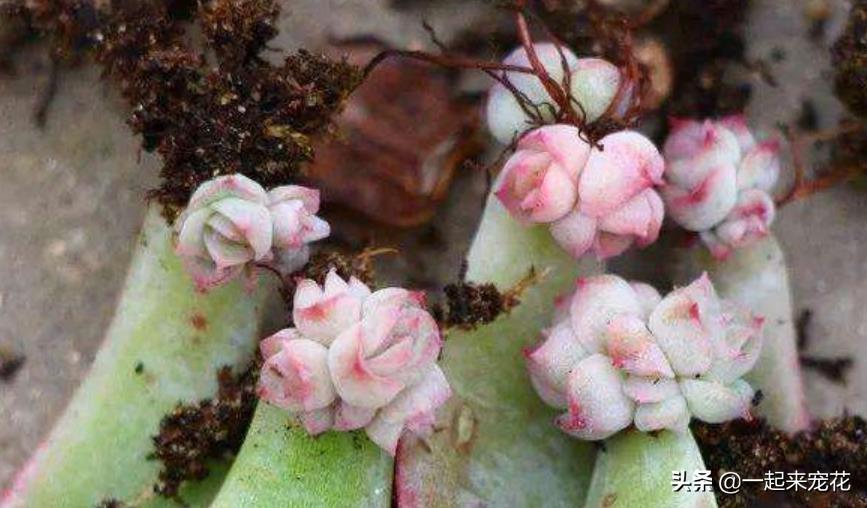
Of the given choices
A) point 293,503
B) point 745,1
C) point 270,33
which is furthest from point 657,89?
point 293,503

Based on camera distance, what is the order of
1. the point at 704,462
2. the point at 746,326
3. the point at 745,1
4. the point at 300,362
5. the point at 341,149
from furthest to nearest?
the point at 745,1 < the point at 341,149 < the point at 704,462 < the point at 746,326 < the point at 300,362

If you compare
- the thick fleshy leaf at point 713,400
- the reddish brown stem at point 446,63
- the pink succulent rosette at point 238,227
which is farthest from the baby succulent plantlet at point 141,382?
the thick fleshy leaf at point 713,400

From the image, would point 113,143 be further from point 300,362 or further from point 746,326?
point 746,326

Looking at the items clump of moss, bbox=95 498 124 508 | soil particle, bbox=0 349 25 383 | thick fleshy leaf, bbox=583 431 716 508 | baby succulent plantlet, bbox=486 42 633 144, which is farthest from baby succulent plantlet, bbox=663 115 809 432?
soil particle, bbox=0 349 25 383

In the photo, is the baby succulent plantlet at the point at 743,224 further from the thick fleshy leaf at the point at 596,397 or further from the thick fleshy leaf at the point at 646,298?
the thick fleshy leaf at the point at 596,397

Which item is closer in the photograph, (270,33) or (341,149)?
(270,33)

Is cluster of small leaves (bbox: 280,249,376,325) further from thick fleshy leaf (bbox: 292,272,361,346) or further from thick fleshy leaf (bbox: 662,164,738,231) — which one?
thick fleshy leaf (bbox: 662,164,738,231)

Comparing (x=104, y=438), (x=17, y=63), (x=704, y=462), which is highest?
(x=17, y=63)
